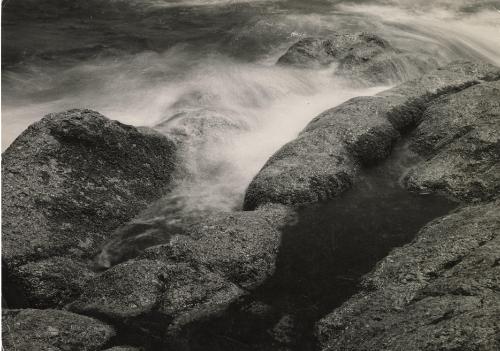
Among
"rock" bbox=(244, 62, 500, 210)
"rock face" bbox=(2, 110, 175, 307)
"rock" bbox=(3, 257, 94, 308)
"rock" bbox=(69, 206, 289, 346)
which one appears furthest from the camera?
"rock" bbox=(244, 62, 500, 210)

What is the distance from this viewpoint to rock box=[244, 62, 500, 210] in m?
7.76

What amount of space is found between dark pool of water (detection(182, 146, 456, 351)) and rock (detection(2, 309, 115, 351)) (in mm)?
960

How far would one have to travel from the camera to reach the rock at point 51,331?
4.96 meters

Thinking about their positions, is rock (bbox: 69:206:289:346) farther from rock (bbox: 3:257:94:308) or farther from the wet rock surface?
rock (bbox: 3:257:94:308)

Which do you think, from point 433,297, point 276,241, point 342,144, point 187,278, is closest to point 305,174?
point 342,144

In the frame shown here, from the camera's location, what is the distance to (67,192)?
732cm

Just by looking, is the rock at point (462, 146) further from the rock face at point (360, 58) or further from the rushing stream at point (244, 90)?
the rock face at point (360, 58)

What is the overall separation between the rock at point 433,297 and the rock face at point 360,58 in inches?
280

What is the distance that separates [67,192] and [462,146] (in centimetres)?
558

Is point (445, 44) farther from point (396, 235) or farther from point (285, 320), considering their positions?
point (285, 320)

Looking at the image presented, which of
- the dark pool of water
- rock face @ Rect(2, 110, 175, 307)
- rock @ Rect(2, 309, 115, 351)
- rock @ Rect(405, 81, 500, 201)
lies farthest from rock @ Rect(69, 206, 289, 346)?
rock @ Rect(405, 81, 500, 201)

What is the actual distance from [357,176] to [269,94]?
476 centimetres

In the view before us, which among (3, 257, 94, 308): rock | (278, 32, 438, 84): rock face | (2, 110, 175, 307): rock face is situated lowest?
(3, 257, 94, 308): rock

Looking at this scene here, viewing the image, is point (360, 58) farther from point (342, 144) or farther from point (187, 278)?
point (187, 278)
